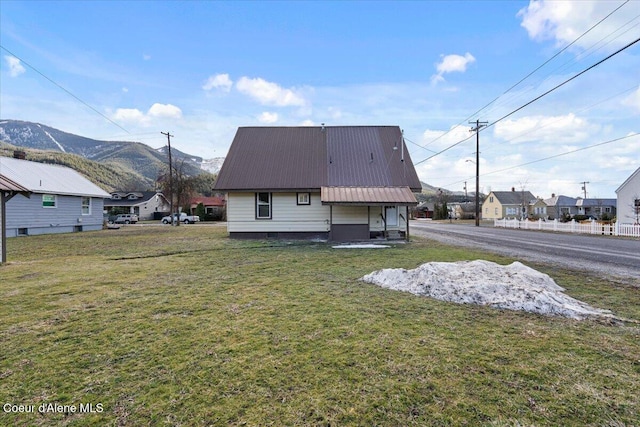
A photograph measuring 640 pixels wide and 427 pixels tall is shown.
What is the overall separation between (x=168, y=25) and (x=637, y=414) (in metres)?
19.2

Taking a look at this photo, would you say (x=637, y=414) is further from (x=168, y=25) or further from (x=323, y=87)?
(x=323, y=87)

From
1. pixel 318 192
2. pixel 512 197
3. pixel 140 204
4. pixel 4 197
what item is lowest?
pixel 4 197

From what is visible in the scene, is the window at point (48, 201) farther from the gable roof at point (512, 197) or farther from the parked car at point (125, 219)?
the gable roof at point (512, 197)

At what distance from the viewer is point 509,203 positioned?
7025cm

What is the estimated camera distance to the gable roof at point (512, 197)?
231ft

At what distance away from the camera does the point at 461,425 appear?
7.06 feet

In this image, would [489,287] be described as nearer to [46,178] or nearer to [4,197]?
[4,197]

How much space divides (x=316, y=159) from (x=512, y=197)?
70.1 meters

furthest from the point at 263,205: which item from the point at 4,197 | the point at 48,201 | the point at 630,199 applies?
the point at 630,199

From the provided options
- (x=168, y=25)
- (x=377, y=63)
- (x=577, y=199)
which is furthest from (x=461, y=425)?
(x=577, y=199)

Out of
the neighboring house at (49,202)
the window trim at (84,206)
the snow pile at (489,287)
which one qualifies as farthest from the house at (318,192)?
the window trim at (84,206)

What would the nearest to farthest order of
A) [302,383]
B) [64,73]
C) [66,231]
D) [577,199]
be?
[302,383] < [64,73] < [66,231] < [577,199]

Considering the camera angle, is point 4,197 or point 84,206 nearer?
point 4,197

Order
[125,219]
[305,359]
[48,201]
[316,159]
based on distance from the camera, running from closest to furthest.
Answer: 1. [305,359]
2. [316,159]
3. [48,201]
4. [125,219]
